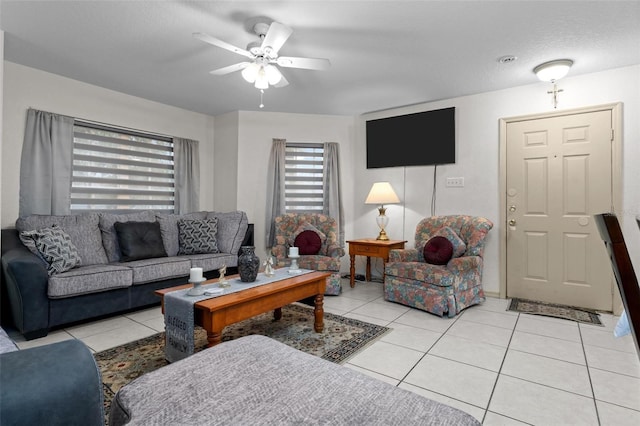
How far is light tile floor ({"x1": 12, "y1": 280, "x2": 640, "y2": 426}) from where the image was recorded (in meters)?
1.73

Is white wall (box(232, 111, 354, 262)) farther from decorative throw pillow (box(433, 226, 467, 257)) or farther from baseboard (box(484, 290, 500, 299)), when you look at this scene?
baseboard (box(484, 290, 500, 299))

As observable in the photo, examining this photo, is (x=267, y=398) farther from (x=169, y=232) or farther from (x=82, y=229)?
(x=169, y=232)

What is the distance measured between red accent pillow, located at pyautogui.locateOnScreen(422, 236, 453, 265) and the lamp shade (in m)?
0.91

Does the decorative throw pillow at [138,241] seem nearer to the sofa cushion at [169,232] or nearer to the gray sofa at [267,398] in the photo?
the sofa cushion at [169,232]

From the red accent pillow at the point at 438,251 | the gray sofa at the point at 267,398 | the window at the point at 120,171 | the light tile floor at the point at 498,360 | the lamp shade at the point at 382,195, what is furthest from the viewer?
the lamp shade at the point at 382,195

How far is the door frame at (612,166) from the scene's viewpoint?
3230 mm

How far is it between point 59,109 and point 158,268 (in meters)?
2.10

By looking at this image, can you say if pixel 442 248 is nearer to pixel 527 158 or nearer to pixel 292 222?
pixel 527 158

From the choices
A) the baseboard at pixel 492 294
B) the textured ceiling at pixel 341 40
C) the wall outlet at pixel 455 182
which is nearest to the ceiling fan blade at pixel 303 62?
the textured ceiling at pixel 341 40

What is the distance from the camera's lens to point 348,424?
0.82m

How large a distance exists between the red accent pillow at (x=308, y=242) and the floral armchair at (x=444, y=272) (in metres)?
0.95

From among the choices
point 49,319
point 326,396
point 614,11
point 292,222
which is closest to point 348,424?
point 326,396

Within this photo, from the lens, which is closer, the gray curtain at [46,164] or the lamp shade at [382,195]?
the gray curtain at [46,164]

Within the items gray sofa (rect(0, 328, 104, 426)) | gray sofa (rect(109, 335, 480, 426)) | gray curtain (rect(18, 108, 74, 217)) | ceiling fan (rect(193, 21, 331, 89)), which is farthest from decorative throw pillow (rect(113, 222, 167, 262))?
gray sofa (rect(0, 328, 104, 426))
